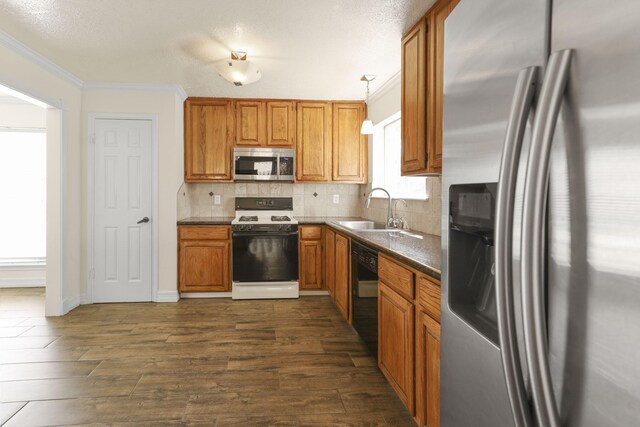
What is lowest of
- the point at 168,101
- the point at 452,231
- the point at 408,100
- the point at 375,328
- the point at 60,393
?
the point at 60,393

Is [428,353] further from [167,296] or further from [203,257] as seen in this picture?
[167,296]

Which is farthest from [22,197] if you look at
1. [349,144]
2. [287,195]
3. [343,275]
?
[343,275]

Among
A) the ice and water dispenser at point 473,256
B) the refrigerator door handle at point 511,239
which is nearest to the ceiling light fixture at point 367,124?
the ice and water dispenser at point 473,256

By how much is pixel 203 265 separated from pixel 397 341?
10.1 ft

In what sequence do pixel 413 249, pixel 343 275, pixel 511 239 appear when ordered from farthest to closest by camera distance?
pixel 343 275, pixel 413 249, pixel 511 239

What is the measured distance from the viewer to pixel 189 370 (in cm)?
276

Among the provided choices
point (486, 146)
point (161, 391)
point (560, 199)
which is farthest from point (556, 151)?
point (161, 391)

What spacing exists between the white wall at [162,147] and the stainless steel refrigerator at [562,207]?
419 centimetres

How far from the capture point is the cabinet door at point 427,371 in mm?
1666

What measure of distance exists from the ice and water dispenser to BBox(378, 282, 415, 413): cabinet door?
94cm

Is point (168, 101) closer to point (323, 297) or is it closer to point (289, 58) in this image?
point (289, 58)

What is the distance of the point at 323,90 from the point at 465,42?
3.77 m

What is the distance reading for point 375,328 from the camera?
2650 mm

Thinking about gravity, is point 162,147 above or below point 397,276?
above
